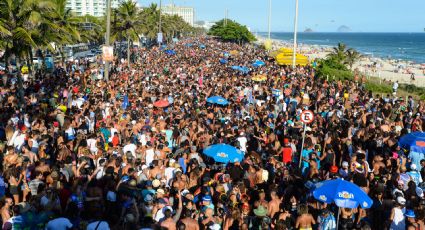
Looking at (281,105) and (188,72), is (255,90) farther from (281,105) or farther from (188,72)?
(188,72)

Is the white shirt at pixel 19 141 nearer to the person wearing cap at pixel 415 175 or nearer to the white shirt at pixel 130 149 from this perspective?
the white shirt at pixel 130 149

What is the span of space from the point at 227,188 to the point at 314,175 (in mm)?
2198

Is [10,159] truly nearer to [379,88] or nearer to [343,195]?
[343,195]

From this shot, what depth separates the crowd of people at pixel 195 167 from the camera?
682 centimetres

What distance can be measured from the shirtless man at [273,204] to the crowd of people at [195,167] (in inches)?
0.7

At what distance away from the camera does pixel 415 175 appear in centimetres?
905

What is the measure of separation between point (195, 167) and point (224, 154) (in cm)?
99

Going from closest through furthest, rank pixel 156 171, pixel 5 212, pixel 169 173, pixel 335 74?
1. pixel 5 212
2. pixel 156 171
3. pixel 169 173
4. pixel 335 74

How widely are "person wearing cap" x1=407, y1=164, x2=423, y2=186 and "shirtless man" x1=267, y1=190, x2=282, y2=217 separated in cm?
346

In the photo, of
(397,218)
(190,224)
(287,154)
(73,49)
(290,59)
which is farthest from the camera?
(73,49)

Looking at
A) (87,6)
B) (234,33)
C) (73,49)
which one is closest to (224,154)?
(73,49)

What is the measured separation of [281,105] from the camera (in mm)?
16453

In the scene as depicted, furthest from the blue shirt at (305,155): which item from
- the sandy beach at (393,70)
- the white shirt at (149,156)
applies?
the sandy beach at (393,70)

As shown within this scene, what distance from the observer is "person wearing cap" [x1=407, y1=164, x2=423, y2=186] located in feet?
29.3
